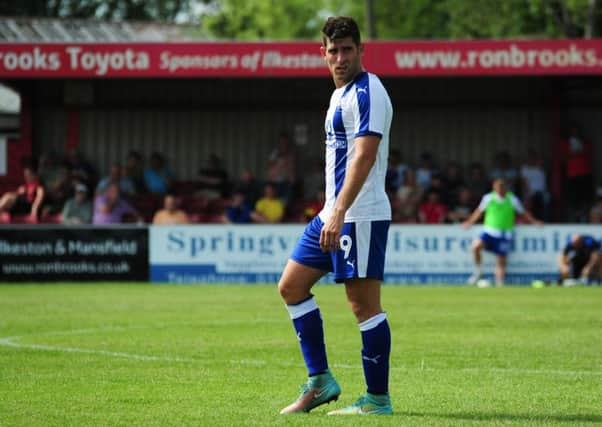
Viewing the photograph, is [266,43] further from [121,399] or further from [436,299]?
[121,399]

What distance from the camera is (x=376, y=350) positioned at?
703 centimetres

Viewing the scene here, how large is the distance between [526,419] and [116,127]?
2166cm

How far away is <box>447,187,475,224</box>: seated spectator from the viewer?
23223 millimetres

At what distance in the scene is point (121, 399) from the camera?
7.76 metres

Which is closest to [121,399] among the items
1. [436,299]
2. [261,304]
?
[261,304]

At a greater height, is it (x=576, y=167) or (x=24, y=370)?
(x=576, y=167)

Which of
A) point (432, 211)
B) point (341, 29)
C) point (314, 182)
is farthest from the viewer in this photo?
point (314, 182)

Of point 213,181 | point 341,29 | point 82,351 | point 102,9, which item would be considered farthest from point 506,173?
point 102,9

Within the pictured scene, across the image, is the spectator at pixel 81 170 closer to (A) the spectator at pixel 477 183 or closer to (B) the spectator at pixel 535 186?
(A) the spectator at pixel 477 183

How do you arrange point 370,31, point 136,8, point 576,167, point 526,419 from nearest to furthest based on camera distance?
point 526,419, point 576,167, point 370,31, point 136,8

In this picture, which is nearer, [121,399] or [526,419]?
[526,419]

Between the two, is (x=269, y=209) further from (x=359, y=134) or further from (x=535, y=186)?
(x=359, y=134)

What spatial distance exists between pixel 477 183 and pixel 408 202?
2.24m

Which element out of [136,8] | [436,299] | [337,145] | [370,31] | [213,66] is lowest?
[436,299]
